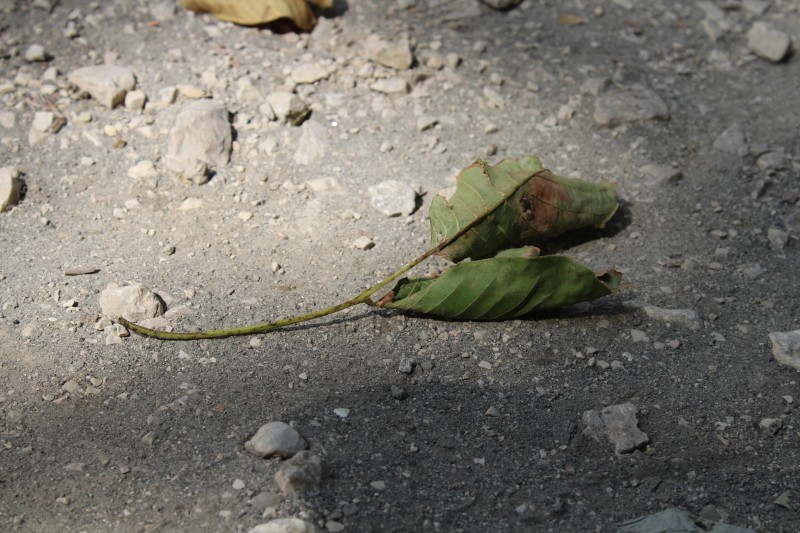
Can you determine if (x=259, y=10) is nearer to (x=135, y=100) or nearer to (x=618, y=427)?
(x=135, y=100)

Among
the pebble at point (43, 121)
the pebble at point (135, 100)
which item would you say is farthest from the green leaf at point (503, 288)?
the pebble at point (43, 121)

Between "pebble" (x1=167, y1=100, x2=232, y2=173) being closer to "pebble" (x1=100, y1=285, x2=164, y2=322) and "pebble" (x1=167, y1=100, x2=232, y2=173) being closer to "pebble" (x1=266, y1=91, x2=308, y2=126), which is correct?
"pebble" (x1=266, y1=91, x2=308, y2=126)

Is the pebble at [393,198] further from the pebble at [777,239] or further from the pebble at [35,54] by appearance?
the pebble at [35,54]

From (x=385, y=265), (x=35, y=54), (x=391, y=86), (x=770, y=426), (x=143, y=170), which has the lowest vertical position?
(x=770, y=426)

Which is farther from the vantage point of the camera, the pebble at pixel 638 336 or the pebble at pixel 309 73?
the pebble at pixel 309 73

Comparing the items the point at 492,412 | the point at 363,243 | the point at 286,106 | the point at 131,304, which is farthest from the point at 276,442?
the point at 286,106

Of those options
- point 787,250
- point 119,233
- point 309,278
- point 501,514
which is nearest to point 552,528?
point 501,514

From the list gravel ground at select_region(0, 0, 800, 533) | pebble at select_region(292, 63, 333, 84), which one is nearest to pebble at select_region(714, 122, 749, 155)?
A: gravel ground at select_region(0, 0, 800, 533)
